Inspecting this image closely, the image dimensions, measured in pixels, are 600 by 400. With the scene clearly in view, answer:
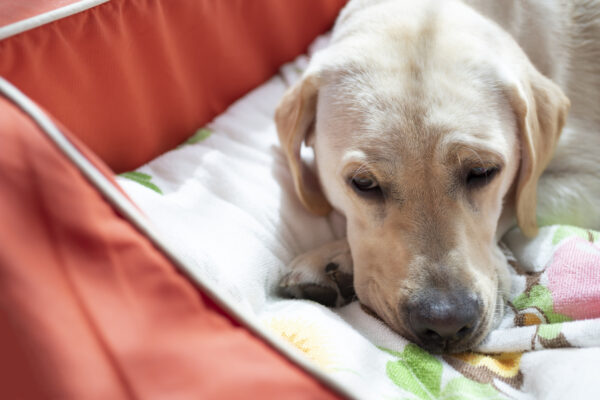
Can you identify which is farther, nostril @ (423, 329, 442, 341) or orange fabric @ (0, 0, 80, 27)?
orange fabric @ (0, 0, 80, 27)

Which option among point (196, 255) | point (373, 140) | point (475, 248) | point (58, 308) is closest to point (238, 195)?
point (196, 255)

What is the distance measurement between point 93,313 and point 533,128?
1404 mm

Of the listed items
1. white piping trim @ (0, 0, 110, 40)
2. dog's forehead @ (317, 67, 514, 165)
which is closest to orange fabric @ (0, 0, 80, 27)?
white piping trim @ (0, 0, 110, 40)

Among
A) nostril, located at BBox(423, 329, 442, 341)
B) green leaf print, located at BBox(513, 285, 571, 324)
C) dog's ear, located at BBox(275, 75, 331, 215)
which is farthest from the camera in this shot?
dog's ear, located at BBox(275, 75, 331, 215)

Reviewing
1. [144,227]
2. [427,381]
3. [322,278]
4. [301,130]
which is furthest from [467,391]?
[301,130]

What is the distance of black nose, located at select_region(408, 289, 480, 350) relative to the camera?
1409 millimetres

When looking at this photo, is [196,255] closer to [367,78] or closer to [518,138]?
[367,78]

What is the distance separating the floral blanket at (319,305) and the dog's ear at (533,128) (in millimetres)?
118

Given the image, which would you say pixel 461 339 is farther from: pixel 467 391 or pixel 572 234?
pixel 572 234

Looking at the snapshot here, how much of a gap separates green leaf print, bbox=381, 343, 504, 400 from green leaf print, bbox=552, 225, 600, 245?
2.16ft

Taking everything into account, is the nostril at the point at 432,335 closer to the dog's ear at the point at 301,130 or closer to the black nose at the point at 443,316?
the black nose at the point at 443,316

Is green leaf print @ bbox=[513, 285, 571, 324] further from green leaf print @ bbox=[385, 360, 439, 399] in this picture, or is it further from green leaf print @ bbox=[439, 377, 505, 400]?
green leaf print @ bbox=[385, 360, 439, 399]

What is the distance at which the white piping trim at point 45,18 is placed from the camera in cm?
158

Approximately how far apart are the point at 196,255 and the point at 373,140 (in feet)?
1.99
